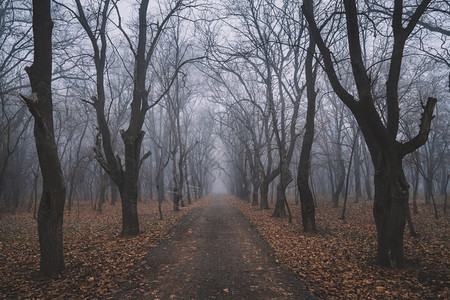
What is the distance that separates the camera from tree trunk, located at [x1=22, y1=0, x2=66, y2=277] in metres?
5.02

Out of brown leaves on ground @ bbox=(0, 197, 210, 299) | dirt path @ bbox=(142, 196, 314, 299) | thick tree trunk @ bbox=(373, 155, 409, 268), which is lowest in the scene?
dirt path @ bbox=(142, 196, 314, 299)

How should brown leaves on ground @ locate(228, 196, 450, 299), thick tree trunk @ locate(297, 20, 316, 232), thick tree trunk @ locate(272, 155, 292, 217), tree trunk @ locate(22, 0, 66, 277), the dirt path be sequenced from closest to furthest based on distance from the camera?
brown leaves on ground @ locate(228, 196, 450, 299)
the dirt path
tree trunk @ locate(22, 0, 66, 277)
thick tree trunk @ locate(297, 20, 316, 232)
thick tree trunk @ locate(272, 155, 292, 217)


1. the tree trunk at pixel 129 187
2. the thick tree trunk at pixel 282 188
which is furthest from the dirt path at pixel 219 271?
the thick tree trunk at pixel 282 188

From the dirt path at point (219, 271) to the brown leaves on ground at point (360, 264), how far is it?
431 millimetres

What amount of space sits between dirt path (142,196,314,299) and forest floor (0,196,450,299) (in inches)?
0.7

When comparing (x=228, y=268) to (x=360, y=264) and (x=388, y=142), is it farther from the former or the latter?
(x=388, y=142)

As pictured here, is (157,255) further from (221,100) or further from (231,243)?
(221,100)

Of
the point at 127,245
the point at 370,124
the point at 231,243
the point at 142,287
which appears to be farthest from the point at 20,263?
the point at 370,124

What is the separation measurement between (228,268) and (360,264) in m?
2.87

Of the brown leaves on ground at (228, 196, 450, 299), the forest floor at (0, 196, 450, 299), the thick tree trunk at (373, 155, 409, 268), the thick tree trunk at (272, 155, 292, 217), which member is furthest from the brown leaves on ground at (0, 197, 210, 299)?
the thick tree trunk at (272, 155, 292, 217)

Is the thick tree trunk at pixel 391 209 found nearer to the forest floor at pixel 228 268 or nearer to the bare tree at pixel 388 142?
the bare tree at pixel 388 142

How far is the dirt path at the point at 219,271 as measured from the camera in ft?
15.0

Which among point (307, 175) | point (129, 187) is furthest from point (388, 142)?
point (129, 187)

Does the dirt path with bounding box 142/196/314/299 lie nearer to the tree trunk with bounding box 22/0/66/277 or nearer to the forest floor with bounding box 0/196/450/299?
the forest floor with bounding box 0/196/450/299
